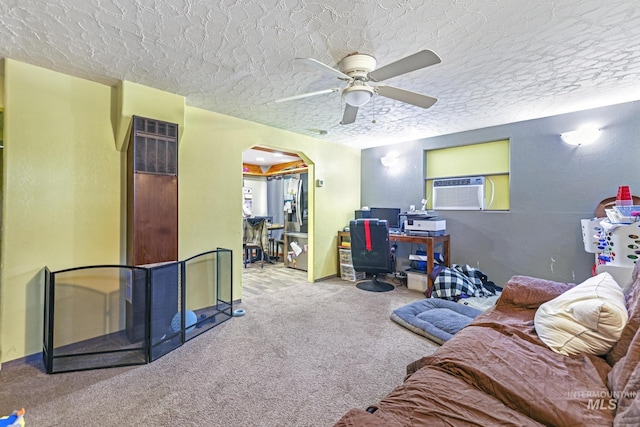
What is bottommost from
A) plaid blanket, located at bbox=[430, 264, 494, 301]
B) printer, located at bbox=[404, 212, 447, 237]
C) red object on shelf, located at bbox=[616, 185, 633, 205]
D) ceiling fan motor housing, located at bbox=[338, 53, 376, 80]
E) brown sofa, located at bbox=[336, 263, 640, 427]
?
plaid blanket, located at bbox=[430, 264, 494, 301]

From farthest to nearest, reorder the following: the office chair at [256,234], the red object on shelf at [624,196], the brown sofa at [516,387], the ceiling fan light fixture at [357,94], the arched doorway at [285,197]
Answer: the office chair at [256,234] → the arched doorway at [285,197] → the red object on shelf at [624,196] → the ceiling fan light fixture at [357,94] → the brown sofa at [516,387]

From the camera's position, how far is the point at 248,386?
1.92 meters

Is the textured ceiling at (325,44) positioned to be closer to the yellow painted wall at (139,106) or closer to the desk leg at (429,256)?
the yellow painted wall at (139,106)

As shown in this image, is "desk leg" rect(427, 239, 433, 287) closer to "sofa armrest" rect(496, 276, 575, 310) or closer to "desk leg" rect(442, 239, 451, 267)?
"desk leg" rect(442, 239, 451, 267)

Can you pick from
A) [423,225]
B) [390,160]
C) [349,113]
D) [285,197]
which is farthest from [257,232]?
[349,113]

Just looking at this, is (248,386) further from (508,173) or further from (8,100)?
(508,173)

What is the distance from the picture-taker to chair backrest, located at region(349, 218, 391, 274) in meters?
3.97

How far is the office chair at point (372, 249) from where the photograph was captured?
3975mm

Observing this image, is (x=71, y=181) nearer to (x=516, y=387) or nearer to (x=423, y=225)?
(x=516, y=387)

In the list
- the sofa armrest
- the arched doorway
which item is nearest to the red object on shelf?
the sofa armrest

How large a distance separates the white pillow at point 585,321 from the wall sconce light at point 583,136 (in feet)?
7.71

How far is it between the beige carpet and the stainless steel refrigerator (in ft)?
8.25

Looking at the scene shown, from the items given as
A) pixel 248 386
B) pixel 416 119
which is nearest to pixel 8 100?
pixel 248 386

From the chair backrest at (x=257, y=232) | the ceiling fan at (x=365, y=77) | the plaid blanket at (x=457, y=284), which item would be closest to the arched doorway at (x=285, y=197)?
the chair backrest at (x=257, y=232)
